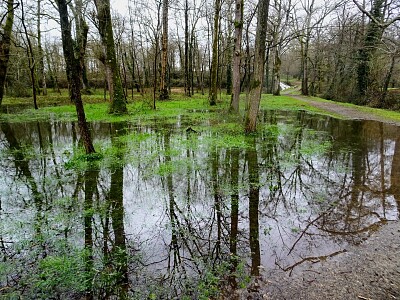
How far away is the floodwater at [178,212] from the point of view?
3.14 metres

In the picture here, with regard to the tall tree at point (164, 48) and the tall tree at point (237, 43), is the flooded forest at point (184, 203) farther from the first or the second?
the tall tree at point (164, 48)

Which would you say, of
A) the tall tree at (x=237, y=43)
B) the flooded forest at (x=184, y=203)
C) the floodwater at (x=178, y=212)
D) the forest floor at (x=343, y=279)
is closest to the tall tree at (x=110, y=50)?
the flooded forest at (x=184, y=203)

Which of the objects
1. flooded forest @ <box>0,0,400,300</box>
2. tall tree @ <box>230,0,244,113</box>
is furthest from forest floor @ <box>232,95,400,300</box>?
tall tree @ <box>230,0,244,113</box>

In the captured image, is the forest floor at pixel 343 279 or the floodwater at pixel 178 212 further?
the floodwater at pixel 178 212

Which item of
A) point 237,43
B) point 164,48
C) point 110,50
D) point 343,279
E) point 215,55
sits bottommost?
point 343,279

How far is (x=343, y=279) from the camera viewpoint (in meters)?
3.05

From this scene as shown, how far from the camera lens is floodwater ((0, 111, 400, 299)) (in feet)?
10.3

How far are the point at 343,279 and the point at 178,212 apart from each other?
103 inches

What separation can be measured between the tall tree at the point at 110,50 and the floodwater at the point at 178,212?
6.78 m

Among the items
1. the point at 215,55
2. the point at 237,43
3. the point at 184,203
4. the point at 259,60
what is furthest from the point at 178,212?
the point at 215,55

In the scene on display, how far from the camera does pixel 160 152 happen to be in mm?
Answer: 8219

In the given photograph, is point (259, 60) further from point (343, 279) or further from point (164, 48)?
point (164, 48)

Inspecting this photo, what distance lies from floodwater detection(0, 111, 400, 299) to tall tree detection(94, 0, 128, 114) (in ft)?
22.3

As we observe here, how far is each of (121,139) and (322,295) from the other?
8338mm
